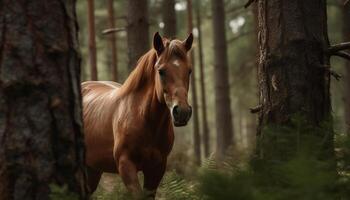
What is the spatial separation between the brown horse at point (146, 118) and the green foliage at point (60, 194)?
309 centimetres

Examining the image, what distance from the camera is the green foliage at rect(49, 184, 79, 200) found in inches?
116

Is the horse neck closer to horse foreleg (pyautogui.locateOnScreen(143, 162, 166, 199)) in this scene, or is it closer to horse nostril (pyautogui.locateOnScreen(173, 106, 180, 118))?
horse foreleg (pyautogui.locateOnScreen(143, 162, 166, 199))

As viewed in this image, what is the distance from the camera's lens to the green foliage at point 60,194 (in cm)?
293

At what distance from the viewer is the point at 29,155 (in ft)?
10.5

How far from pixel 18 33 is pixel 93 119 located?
489 centimetres

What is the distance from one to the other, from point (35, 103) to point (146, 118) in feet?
12.8

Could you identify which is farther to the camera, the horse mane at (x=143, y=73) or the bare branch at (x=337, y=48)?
the horse mane at (x=143, y=73)

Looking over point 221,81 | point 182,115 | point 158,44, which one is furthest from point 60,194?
point 221,81

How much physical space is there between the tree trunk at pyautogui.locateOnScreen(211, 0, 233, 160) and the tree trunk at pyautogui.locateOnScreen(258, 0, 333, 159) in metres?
14.3

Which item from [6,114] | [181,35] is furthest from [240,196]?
[181,35]

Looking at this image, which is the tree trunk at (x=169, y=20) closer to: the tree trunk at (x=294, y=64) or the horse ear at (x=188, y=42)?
the horse ear at (x=188, y=42)

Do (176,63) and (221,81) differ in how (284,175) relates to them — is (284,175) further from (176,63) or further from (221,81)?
(221,81)

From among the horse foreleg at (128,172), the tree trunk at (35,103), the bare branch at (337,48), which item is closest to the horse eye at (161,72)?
the horse foreleg at (128,172)

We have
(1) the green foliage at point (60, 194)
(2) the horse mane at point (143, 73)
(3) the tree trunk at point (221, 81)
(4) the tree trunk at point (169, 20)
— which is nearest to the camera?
(1) the green foliage at point (60, 194)
